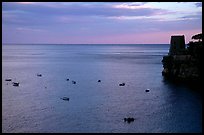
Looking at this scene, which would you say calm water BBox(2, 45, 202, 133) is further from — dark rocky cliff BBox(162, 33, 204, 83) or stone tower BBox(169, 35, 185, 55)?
stone tower BBox(169, 35, 185, 55)

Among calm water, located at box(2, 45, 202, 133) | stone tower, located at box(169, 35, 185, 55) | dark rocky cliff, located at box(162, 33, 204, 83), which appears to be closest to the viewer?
calm water, located at box(2, 45, 202, 133)

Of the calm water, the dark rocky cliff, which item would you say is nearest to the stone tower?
the dark rocky cliff

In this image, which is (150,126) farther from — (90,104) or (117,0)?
(117,0)

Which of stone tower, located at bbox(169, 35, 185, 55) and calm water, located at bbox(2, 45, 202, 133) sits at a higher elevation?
stone tower, located at bbox(169, 35, 185, 55)

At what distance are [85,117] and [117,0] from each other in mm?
24851

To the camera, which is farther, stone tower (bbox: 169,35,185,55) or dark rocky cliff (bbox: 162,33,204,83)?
stone tower (bbox: 169,35,185,55)

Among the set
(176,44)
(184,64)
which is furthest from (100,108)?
(176,44)

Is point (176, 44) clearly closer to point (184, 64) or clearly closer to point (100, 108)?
point (184, 64)

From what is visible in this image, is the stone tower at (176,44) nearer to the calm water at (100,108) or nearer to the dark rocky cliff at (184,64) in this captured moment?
the dark rocky cliff at (184,64)

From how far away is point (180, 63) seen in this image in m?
50.0

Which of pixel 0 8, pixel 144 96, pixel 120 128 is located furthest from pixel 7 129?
pixel 0 8

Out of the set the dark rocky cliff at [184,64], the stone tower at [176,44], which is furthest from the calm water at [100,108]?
the stone tower at [176,44]

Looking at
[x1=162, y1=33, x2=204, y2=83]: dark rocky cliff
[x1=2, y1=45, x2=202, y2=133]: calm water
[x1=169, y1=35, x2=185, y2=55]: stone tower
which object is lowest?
[x1=2, y1=45, x2=202, y2=133]: calm water

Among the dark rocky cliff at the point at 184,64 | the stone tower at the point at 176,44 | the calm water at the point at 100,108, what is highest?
the stone tower at the point at 176,44
